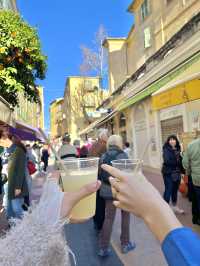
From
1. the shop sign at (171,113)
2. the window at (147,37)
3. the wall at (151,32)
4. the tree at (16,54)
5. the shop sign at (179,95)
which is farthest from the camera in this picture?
the window at (147,37)

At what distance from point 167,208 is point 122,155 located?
3.55m

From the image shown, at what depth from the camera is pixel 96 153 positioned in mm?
5531

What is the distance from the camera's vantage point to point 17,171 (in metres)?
5.10

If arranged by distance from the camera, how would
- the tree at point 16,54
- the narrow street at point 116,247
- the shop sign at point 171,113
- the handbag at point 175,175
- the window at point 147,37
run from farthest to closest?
the window at point 147,37 → the shop sign at point 171,113 → the handbag at point 175,175 → the tree at point 16,54 → the narrow street at point 116,247

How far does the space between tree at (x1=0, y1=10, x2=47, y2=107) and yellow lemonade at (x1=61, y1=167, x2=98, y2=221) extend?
5.39m

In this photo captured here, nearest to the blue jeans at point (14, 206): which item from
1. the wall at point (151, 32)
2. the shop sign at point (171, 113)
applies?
the shop sign at point (171, 113)

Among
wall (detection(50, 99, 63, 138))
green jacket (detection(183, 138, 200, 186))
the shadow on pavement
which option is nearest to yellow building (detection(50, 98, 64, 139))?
wall (detection(50, 99, 63, 138))

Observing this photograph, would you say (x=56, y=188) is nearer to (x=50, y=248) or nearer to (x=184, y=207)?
(x=50, y=248)

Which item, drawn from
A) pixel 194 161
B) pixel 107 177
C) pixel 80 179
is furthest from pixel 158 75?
pixel 80 179

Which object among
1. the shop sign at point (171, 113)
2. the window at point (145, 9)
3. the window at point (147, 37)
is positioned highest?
the window at point (145, 9)

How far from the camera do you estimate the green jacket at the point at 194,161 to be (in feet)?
16.7

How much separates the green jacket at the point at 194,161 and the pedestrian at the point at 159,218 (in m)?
4.31

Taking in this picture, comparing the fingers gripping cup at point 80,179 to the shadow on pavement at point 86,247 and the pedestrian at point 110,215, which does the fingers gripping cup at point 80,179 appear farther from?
the pedestrian at point 110,215

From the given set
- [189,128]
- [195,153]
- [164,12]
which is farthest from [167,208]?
[164,12]
